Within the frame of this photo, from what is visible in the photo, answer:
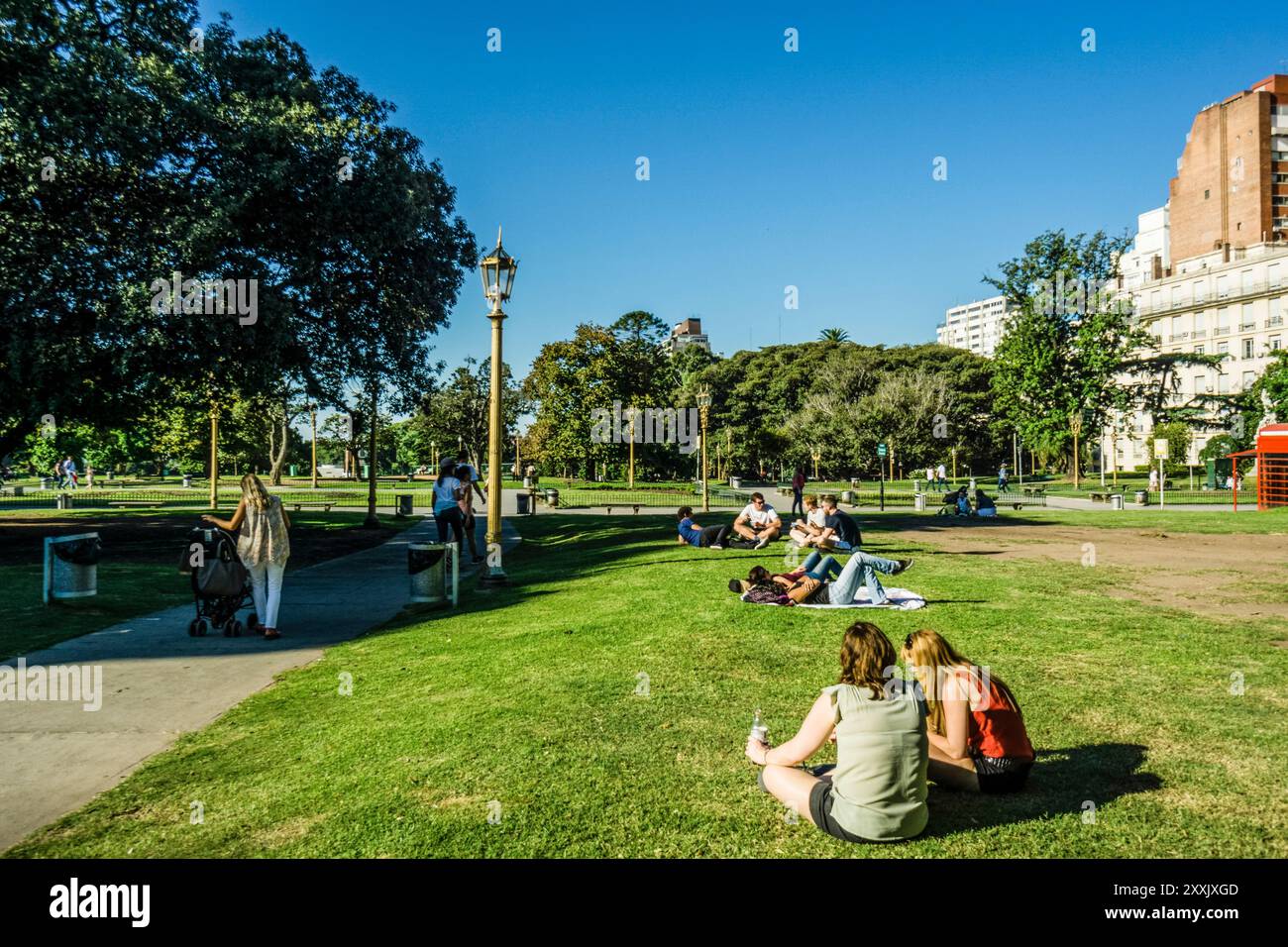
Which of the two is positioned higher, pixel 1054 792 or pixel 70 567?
pixel 70 567

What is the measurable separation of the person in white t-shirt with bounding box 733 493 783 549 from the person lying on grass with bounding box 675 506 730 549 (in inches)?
12.9

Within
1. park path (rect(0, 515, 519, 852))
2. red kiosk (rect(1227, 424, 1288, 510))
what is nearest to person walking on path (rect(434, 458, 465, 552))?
park path (rect(0, 515, 519, 852))

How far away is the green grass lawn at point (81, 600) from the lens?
30.1 feet

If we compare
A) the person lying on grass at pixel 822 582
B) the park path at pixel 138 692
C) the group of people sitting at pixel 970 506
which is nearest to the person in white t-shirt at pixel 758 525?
the person lying on grass at pixel 822 582

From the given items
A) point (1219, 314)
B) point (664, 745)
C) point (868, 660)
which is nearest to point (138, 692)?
point (664, 745)

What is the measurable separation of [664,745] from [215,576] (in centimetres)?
639

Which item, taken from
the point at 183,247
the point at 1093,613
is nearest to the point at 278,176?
the point at 183,247

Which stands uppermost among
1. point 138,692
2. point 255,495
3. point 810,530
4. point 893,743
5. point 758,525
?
point 255,495

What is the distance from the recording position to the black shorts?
169 inches

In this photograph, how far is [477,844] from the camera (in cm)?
377

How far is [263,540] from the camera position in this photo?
348 inches

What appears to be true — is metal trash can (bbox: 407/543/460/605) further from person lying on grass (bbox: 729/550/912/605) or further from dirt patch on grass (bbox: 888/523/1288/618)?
dirt patch on grass (bbox: 888/523/1288/618)

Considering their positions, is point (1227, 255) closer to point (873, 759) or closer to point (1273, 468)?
point (1273, 468)
